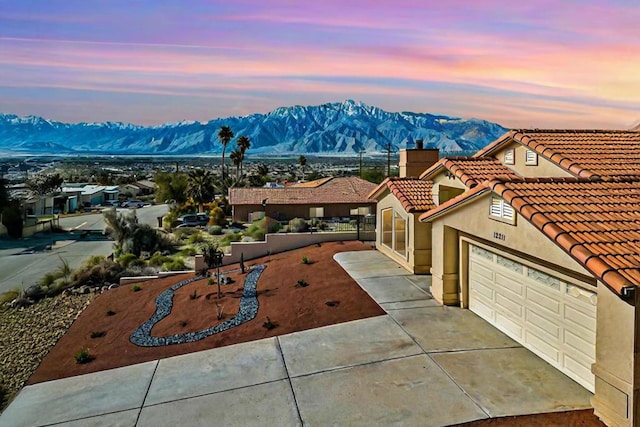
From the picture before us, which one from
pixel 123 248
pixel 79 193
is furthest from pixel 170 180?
pixel 123 248

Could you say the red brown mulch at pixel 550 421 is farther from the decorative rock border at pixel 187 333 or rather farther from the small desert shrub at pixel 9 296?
the small desert shrub at pixel 9 296

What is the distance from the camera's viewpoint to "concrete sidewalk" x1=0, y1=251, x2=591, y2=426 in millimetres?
9336

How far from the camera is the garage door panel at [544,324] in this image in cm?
1046

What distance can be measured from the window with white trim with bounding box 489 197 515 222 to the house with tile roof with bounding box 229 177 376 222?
32.2 m

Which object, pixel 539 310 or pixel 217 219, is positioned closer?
pixel 539 310

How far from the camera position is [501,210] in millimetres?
11734

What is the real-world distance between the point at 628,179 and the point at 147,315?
599 inches

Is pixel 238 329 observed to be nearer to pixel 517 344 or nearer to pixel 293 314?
pixel 293 314

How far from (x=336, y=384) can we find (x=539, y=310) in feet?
14.8

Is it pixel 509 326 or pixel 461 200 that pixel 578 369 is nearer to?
pixel 509 326

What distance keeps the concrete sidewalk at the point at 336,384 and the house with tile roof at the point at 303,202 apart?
31902 millimetres

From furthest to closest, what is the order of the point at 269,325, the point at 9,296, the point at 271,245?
1. the point at 271,245
2. the point at 9,296
3. the point at 269,325

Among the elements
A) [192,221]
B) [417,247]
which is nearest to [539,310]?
[417,247]

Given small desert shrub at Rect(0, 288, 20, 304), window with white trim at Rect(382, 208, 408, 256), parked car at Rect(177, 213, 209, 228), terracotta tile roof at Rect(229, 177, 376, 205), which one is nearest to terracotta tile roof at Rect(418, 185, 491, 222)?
window with white trim at Rect(382, 208, 408, 256)
